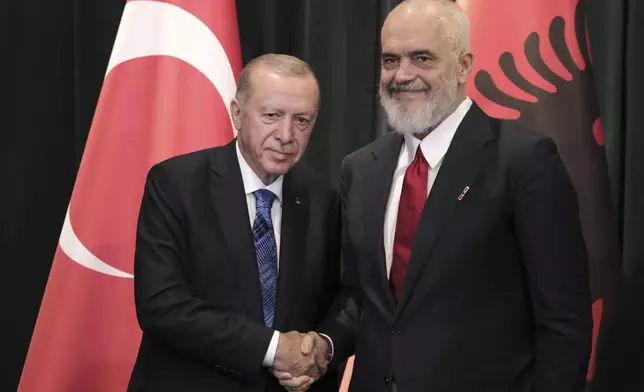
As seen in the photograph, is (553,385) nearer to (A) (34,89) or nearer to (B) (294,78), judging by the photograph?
(B) (294,78)

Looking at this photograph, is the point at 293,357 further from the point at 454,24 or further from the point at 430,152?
the point at 454,24

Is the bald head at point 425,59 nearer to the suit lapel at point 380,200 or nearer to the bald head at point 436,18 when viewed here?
the bald head at point 436,18

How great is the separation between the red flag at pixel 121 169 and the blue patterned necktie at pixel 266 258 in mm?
801

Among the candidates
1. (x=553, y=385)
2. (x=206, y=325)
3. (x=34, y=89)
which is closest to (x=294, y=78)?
(x=206, y=325)

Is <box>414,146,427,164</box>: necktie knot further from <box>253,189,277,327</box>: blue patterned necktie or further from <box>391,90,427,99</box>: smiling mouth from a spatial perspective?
<box>253,189,277,327</box>: blue patterned necktie

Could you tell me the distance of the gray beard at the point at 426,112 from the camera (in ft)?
5.49

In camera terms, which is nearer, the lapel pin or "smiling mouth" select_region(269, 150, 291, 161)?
the lapel pin

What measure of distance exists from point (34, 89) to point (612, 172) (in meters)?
2.27

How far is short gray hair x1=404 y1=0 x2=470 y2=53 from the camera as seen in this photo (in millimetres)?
1675

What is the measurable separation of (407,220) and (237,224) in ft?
1.33

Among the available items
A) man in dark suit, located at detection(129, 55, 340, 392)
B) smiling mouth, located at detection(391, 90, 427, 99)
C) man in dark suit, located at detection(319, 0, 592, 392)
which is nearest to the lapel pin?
man in dark suit, located at detection(319, 0, 592, 392)

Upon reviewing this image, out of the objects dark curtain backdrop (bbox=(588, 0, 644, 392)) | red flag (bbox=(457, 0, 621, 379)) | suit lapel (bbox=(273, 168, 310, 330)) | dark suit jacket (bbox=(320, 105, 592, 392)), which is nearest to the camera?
dark suit jacket (bbox=(320, 105, 592, 392))

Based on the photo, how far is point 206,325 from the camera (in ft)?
5.46

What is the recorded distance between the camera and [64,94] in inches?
122
